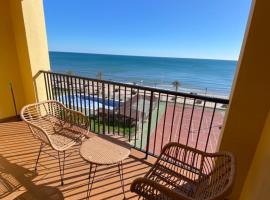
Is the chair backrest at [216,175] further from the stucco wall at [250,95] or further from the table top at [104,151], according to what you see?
the table top at [104,151]

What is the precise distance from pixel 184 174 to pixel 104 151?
76 cm

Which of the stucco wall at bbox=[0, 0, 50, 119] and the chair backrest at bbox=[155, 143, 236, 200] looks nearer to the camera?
the chair backrest at bbox=[155, 143, 236, 200]

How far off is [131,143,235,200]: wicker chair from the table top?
32cm

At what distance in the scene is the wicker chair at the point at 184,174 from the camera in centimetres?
101

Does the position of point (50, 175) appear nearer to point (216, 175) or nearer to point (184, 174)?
point (184, 174)

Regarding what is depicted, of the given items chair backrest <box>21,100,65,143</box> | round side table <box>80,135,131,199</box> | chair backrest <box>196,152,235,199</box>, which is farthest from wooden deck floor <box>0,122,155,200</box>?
chair backrest <box>196,152,235,199</box>

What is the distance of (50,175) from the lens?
6.00 ft

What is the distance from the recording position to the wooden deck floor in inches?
62.9

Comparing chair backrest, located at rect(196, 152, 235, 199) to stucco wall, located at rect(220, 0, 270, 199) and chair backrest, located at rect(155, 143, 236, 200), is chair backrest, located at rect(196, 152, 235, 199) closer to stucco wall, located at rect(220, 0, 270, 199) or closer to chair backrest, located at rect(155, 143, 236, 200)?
chair backrest, located at rect(155, 143, 236, 200)

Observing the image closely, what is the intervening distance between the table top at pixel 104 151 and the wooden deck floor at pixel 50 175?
48cm

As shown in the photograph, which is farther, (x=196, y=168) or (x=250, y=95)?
(x=196, y=168)

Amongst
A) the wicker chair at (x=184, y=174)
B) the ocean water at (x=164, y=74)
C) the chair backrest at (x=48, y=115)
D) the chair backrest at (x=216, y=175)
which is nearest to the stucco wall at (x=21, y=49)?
the chair backrest at (x=48, y=115)

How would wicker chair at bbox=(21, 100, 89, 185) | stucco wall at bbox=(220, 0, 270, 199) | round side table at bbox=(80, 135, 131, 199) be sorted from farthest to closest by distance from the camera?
wicker chair at bbox=(21, 100, 89, 185), round side table at bbox=(80, 135, 131, 199), stucco wall at bbox=(220, 0, 270, 199)

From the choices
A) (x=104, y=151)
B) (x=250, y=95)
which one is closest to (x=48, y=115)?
(x=104, y=151)
